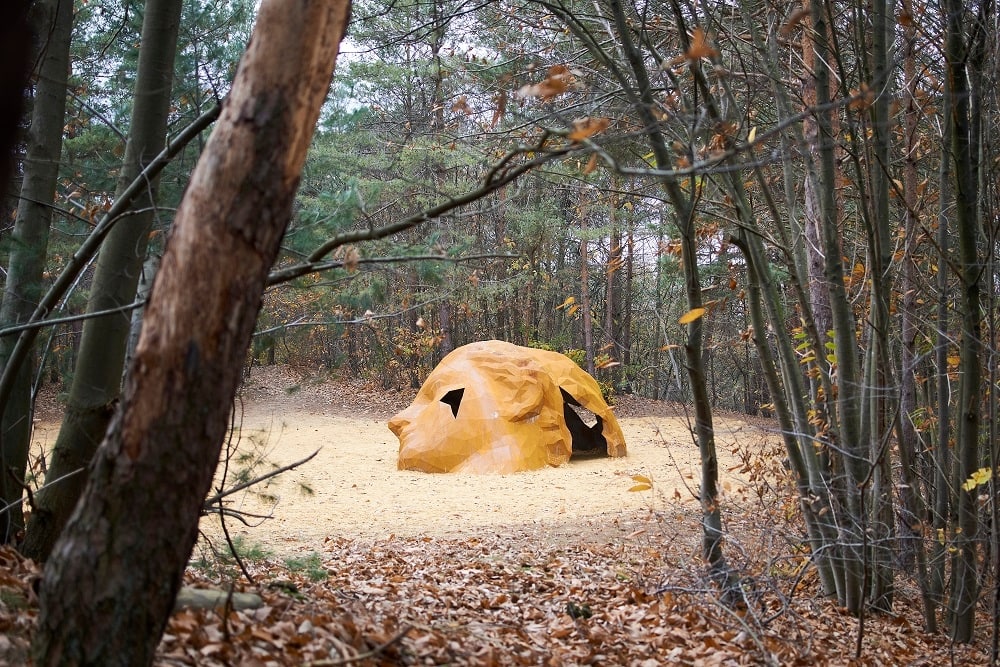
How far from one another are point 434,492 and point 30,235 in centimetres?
593

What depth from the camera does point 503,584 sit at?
5.25m

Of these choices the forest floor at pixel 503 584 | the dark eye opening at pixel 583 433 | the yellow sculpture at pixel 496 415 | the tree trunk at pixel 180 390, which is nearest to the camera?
the tree trunk at pixel 180 390

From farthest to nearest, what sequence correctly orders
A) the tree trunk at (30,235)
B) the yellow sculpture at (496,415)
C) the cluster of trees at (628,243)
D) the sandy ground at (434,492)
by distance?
the yellow sculpture at (496,415), the sandy ground at (434,492), the tree trunk at (30,235), the cluster of trees at (628,243)

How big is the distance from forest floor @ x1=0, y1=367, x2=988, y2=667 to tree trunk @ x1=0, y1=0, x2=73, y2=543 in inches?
8.8

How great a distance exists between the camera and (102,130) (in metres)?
9.09

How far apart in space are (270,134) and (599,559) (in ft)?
16.2

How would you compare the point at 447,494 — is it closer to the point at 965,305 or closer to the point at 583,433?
the point at 583,433

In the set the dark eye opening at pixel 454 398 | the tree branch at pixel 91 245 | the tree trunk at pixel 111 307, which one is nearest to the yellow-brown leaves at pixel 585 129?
the tree branch at pixel 91 245

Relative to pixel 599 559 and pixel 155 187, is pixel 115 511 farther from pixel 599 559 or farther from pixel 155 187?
pixel 599 559

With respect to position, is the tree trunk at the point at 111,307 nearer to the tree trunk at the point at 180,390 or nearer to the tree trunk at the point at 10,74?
the tree trunk at the point at 180,390

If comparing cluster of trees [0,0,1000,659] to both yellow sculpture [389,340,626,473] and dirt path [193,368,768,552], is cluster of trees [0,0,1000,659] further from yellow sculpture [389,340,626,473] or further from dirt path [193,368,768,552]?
yellow sculpture [389,340,626,473]

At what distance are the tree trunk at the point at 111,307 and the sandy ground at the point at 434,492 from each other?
83 centimetres

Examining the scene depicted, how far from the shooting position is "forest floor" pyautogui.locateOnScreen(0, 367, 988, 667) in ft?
9.86

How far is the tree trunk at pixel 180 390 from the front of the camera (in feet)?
6.27
